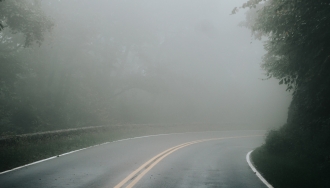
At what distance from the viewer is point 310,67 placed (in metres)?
10.3

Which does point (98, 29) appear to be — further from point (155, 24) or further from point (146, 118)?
point (146, 118)

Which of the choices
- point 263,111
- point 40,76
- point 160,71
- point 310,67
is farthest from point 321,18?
point 263,111

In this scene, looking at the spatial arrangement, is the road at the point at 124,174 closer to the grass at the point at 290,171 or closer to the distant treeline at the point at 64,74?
the grass at the point at 290,171

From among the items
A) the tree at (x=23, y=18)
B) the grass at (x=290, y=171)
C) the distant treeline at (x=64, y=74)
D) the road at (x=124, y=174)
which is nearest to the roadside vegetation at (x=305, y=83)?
the grass at (x=290, y=171)

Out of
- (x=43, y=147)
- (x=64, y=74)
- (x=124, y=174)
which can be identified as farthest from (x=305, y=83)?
(x=64, y=74)

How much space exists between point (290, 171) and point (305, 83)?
3574 mm

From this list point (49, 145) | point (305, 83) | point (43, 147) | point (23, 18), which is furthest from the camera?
point (23, 18)

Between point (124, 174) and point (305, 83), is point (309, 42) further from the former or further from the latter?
point (124, 174)

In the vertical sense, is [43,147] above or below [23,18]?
below

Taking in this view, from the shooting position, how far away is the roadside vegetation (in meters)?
8.85

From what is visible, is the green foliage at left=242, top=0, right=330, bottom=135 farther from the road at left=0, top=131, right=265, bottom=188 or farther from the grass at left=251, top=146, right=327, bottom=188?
the road at left=0, top=131, right=265, bottom=188

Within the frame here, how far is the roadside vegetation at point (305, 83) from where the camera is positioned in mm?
8852

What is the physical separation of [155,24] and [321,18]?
32.9 meters

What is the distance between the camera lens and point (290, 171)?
988cm
